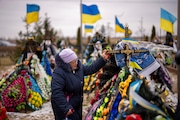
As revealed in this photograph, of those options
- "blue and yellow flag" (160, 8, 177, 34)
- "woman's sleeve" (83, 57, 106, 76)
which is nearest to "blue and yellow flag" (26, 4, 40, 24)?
"blue and yellow flag" (160, 8, 177, 34)

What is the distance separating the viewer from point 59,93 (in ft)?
11.7

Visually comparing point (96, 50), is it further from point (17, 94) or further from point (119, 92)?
point (119, 92)

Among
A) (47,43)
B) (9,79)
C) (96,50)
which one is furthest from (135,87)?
(47,43)

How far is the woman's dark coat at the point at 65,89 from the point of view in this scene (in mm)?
3553

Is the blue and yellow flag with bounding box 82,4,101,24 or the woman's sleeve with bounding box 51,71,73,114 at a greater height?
the blue and yellow flag with bounding box 82,4,101,24

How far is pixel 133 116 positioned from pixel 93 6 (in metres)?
11.4

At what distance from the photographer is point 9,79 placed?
7.88 metres

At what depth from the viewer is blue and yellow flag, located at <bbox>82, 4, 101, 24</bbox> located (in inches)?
513

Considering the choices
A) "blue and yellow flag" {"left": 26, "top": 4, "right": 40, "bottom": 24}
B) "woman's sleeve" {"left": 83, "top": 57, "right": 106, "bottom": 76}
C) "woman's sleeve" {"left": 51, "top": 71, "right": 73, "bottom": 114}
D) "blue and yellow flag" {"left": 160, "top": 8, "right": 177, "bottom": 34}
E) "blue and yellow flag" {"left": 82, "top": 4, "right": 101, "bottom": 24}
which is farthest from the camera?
"blue and yellow flag" {"left": 82, "top": 4, "right": 101, "bottom": 24}

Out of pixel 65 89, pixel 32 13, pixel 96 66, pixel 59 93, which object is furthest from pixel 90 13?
pixel 59 93

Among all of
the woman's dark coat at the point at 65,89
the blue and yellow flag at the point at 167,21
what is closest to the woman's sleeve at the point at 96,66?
the woman's dark coat at the point at 65,89

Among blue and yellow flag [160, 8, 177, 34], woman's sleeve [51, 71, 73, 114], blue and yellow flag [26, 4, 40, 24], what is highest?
blue and yellow flag [26, 4, 40, 24]

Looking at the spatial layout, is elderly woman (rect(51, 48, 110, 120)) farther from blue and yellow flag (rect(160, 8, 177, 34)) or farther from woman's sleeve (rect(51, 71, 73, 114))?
blue and yellow flag (rect(160, 8, 177, 34))

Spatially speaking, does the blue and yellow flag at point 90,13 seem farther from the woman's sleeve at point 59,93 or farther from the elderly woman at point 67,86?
the woman's sleeve at point 59,93
